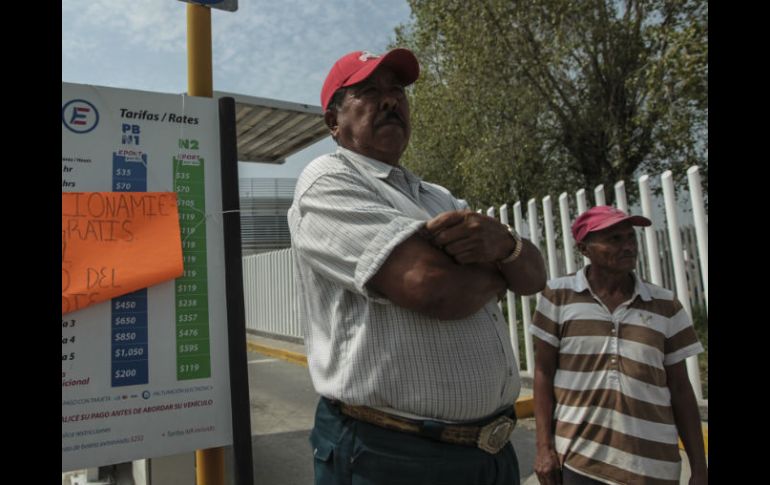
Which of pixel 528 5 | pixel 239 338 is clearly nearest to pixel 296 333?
pixel 528 5

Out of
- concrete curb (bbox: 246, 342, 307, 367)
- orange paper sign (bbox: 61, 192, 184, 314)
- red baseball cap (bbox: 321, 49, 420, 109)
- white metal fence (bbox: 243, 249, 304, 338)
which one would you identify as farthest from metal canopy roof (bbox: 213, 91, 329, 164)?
white metal fence (bbox: 243, 249, 304, 338)

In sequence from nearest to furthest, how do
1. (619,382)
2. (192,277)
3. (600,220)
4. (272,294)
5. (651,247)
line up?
1. (192,277)
2. (619,382)
3. (600,220)
4. (651,247)
5. (272,294)

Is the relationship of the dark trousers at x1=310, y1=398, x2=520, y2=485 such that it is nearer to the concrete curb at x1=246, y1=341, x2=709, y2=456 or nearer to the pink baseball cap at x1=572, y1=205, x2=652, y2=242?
the pink baseball cap at x1=572, y1=205, x2=652, y2=242

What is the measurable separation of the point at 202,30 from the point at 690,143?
32.0 feet

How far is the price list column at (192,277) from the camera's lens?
198cm

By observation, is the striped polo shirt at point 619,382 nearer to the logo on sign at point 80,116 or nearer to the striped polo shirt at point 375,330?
the striped polo shirt at point 375,330

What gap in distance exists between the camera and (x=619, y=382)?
91.2 inches

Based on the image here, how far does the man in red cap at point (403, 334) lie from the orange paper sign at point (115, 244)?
632mm

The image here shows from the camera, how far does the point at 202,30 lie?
82.0 inches

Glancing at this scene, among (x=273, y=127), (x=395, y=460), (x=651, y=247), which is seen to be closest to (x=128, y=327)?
(x=395, y=460)

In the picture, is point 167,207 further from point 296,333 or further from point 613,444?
point 296,333

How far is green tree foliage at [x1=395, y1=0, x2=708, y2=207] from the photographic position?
9492mm

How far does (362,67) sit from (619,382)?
1752 millimetres

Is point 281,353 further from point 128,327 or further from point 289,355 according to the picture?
point 128,327
